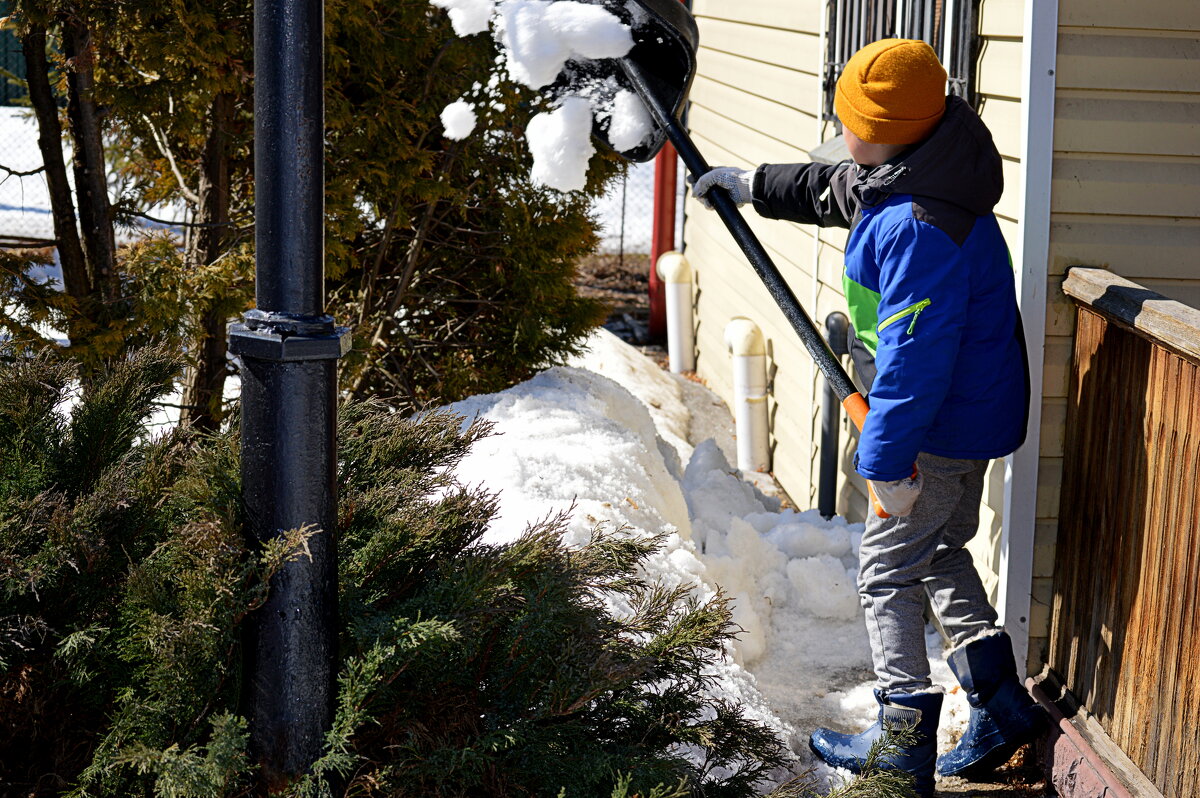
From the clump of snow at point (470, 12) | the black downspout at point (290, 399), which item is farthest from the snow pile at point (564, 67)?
the black downspout at point (290, 399)

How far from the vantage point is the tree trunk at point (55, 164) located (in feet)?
13.4

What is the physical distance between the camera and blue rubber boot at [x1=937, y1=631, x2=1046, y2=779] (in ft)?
10.2

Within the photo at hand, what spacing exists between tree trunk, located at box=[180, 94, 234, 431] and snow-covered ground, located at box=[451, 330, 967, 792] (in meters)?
0.99

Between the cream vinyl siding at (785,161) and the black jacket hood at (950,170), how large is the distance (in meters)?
0.52

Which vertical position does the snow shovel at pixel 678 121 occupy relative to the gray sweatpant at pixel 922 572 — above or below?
above

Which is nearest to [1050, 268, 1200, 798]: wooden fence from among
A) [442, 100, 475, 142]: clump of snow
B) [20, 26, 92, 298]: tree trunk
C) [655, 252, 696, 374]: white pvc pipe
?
[442, 100, 475, 142]: clump of snow

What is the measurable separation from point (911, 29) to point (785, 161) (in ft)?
6.72

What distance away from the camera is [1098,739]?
294 cm

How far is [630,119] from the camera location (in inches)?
135

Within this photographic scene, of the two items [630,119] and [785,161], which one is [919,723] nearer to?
[630,119]

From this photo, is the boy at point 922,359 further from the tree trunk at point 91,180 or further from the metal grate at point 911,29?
the tree trunk at point 91,180

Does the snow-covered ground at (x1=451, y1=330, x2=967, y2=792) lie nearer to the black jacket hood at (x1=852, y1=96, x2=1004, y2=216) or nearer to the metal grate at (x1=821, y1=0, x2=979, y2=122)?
the black jacket hood at (x1=852, y1=96, x2=1004, y2=216)

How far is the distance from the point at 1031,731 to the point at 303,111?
98.8 inches

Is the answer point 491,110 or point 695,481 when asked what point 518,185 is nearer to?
point 491,110
